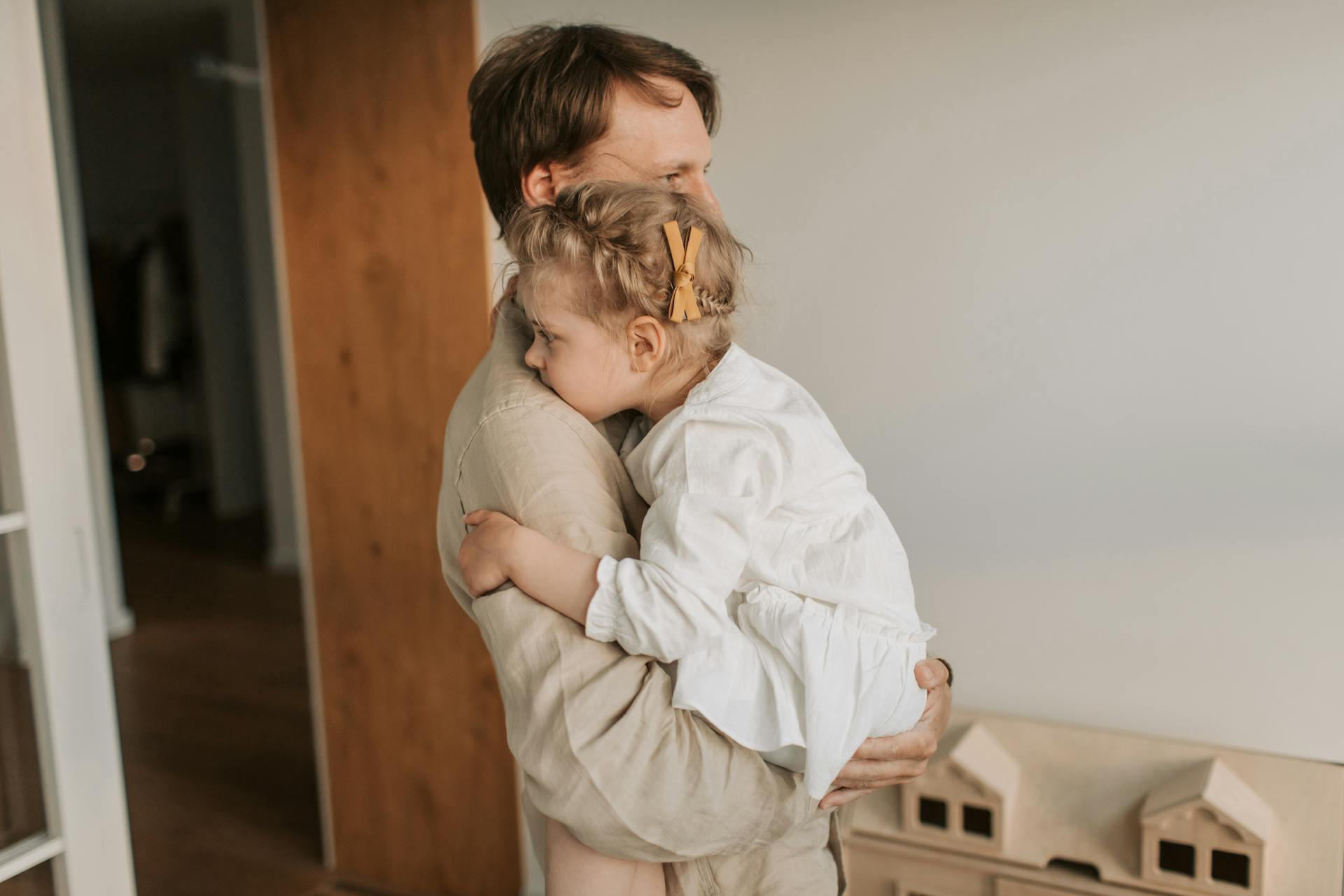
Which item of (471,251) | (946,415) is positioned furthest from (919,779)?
(471,251)

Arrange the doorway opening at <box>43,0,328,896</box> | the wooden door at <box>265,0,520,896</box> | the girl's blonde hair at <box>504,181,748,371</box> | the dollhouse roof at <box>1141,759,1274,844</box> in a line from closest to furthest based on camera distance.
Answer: the girl's blonde hair at <box>504,181,748,371</box>, the dollhouse roof at <box>1141,759,1274,844</box>, the wooden door at <box>265,0,520,896</box>, the doorway opening at <box>43,0,328,896</box>

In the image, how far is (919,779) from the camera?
1.84 metres

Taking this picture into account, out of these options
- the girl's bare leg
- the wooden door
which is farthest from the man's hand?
the wooden door

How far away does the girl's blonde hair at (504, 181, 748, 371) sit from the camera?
3.43ft

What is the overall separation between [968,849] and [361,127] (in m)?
1.96

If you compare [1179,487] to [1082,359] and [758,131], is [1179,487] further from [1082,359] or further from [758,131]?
[758,131]

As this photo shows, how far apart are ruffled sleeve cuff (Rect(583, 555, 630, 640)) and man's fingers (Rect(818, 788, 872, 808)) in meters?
0.34

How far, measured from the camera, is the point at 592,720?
928 mm

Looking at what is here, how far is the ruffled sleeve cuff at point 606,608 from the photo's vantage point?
936mm

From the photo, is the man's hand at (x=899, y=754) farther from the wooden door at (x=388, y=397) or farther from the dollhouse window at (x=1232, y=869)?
the wooden door at (x=388, y=397)

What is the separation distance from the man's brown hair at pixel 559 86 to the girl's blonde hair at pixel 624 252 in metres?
0.11

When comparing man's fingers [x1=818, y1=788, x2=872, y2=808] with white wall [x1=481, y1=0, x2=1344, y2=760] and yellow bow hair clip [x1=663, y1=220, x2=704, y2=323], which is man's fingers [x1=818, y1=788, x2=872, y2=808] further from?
white wall [x1=481, y1=0, x2=1344, y2=760]

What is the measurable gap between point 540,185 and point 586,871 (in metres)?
0.77

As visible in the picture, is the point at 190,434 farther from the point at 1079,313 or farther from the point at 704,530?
the point at 704,530
